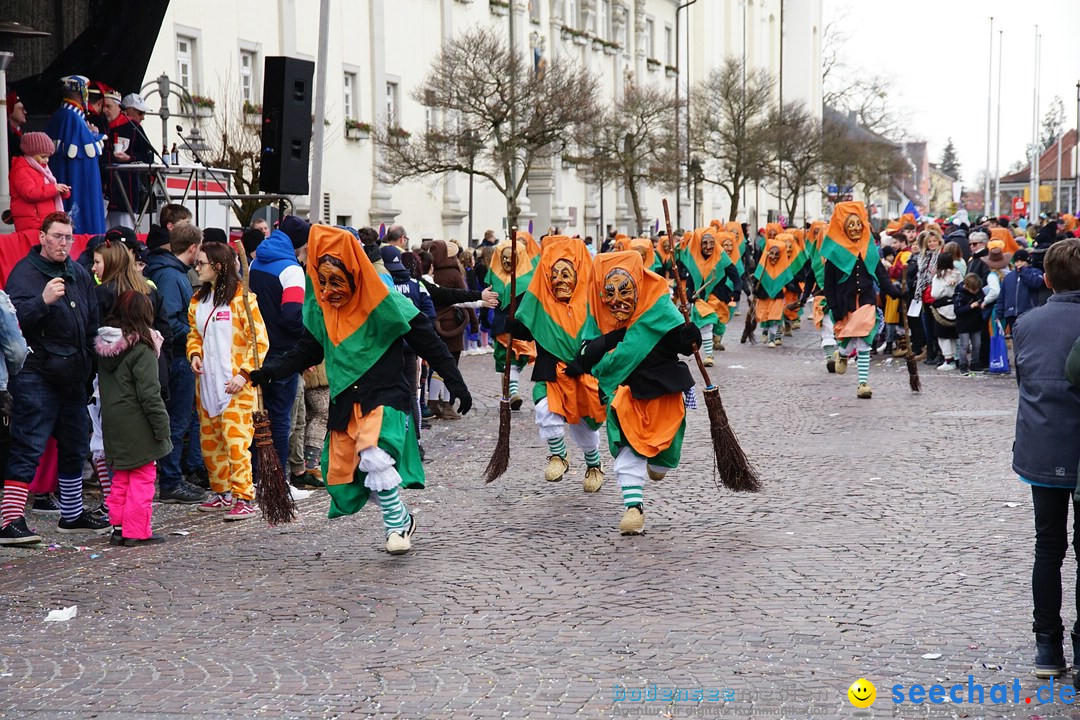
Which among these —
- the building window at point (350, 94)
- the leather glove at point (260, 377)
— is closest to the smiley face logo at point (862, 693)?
A: the leather glove at point (260, 377)

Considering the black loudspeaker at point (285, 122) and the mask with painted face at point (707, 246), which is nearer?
the black loudspeaker at point (285, 122)

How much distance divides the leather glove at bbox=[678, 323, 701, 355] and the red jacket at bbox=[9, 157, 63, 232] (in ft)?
19.1

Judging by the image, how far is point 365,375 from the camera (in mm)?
8344

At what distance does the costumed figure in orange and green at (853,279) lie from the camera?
16812mm

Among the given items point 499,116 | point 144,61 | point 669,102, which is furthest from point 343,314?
point 669,102

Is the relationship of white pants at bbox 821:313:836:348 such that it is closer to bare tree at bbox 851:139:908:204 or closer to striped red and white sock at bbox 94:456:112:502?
striped red and white sock at bbox 94:456:112:502

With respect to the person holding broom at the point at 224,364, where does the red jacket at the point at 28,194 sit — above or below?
above

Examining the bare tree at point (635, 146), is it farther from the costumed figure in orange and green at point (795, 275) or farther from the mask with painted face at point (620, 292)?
the mask with painted face at point (620, 292)

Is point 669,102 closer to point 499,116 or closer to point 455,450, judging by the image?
point 499,116

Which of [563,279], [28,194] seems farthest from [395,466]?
[28,194]

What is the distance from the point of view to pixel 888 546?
27.7ft

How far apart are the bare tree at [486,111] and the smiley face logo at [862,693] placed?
2542 cm

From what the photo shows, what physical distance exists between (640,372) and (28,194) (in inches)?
228

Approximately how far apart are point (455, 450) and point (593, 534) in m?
4.34
